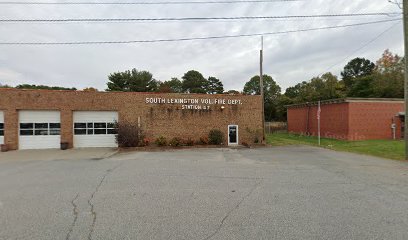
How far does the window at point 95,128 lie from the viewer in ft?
A: 62.7

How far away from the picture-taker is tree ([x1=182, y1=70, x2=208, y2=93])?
66625 millimetres

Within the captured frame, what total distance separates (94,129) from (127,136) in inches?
124

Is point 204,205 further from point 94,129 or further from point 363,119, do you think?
point 363,119

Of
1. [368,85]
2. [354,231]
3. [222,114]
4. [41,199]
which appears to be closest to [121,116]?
[222,114]

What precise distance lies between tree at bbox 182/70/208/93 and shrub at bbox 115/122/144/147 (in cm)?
4797

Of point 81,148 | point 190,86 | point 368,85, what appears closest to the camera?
point 81,148

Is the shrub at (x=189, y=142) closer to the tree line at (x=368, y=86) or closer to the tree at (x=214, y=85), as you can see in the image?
the tree line at (x=368, y=86)

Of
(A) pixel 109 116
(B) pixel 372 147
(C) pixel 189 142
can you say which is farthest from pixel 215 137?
(B) pixel 372 147

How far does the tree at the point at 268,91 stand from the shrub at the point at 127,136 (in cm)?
4167

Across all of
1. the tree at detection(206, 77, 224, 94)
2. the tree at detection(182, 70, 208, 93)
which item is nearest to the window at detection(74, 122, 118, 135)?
the tree at detection(182, 70, 208, 93)

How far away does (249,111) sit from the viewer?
69.8 ft

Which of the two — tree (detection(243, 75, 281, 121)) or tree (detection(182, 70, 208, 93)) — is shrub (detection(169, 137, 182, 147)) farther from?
tree (detection(182, 70, 208, 93))

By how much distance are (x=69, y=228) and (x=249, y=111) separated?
18184 millimetres

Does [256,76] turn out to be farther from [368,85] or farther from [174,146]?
[174,146]
